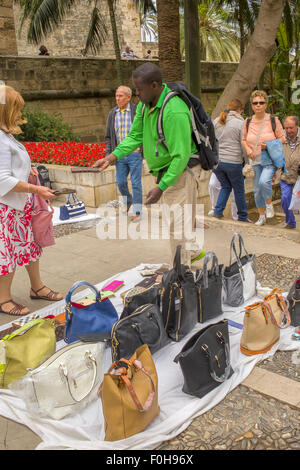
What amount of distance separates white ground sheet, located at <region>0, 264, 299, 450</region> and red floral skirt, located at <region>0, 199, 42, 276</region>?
4.08 feet

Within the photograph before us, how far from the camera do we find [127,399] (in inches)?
99.7

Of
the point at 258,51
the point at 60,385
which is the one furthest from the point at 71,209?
the point at 258,51

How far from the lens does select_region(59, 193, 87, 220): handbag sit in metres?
7.49

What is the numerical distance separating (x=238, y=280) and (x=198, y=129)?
53.4 inches

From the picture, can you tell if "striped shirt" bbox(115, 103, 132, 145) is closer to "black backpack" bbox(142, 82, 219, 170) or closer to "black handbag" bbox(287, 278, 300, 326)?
"black backpack" bbox(142, 82, 219, 170)

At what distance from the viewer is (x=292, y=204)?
662 cm

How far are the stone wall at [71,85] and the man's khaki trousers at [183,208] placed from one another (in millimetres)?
12878

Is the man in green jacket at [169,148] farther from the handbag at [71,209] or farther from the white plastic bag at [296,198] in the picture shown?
the handbag at [71,209]

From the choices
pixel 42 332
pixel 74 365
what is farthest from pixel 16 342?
pixel 74 365

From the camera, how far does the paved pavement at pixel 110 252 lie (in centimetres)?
516

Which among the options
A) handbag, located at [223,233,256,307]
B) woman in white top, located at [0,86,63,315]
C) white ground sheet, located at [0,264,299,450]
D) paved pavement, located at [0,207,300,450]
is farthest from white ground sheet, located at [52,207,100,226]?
white ground sheet, located at [0,264,299,450]

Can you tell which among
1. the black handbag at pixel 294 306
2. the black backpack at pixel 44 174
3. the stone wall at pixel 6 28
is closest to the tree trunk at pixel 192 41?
the black backpack at pixel 44 174
